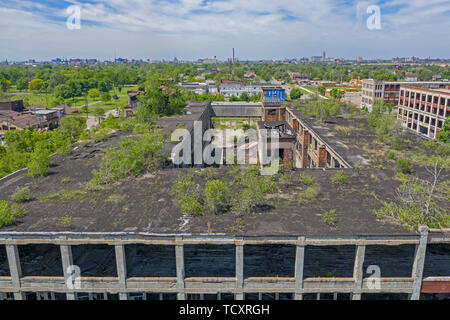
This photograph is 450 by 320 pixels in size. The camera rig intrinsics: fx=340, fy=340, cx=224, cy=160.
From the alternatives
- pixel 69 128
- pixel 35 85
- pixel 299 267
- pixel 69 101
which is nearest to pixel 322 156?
pixel 299 267

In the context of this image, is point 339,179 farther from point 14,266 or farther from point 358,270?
point 14,266

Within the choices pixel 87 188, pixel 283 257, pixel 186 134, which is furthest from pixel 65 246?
pixel 186 134

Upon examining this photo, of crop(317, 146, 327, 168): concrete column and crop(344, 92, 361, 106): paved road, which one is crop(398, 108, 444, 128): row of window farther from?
crop(317, 146, 327, 168): concrete column

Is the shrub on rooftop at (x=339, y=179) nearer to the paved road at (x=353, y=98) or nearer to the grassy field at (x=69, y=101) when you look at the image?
the paved road at (x=353, y=98)

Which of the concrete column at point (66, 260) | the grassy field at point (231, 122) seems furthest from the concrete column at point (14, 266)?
the grassy field at point (231, 122)
